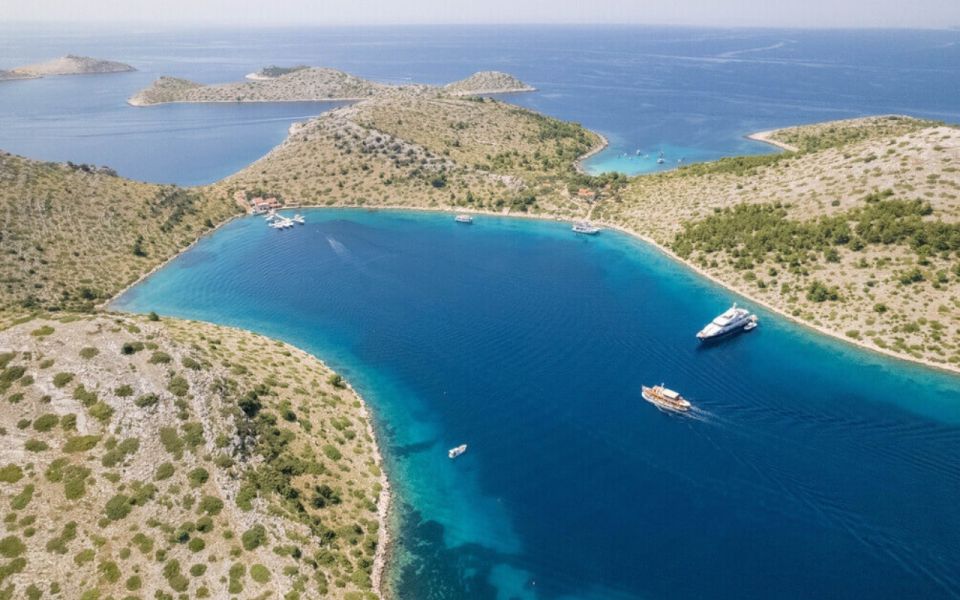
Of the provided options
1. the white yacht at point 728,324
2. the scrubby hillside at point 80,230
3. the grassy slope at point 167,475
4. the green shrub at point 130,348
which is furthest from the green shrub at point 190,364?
the white yacht at point 728,324

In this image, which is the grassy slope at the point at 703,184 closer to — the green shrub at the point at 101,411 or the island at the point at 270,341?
the island at the point at 270,341

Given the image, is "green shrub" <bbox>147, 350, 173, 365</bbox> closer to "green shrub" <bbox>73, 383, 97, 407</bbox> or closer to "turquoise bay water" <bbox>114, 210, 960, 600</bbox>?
"green shrub" <bbox>73, 383, 97, 407</bbox>

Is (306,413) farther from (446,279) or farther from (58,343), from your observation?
(446,279)

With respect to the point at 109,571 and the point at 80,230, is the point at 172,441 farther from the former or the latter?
the point at 80,230

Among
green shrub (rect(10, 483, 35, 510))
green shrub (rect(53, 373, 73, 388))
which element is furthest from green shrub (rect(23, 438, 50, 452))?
green shrub (rect(53, 373, 73, 388))

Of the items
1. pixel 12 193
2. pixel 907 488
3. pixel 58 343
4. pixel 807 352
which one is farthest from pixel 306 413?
pixel 12 193

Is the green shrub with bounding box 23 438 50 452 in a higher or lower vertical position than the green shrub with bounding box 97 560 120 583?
higher
